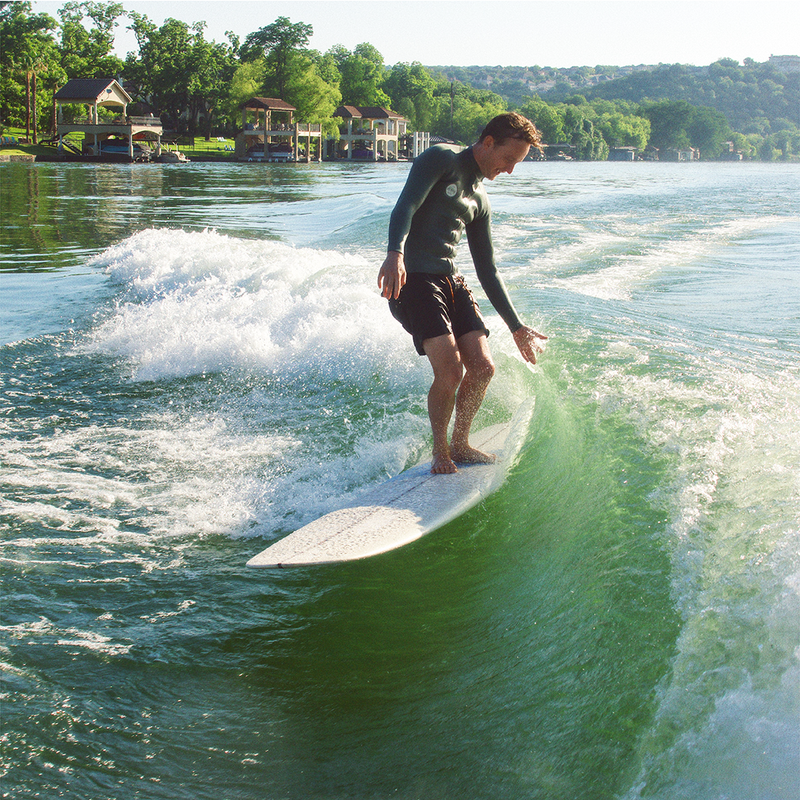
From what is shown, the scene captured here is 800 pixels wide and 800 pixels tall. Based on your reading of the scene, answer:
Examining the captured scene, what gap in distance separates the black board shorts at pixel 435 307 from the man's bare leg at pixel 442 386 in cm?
6

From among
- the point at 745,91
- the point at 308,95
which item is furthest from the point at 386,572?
the point at 745,91

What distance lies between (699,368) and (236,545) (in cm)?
353

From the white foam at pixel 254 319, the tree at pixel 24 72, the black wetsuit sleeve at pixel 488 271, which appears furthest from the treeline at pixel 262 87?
the black wetsuit sleeve at pixel 488 271

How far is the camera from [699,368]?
5.41 metres

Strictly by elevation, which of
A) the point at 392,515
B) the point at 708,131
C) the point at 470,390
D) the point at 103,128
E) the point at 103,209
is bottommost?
the point at 392,515

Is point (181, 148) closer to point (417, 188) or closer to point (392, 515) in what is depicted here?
point (417, 188)

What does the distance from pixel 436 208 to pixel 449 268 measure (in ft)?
1.09

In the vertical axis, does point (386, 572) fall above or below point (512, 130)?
below

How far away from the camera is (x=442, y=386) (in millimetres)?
4059

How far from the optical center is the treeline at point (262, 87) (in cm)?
6731

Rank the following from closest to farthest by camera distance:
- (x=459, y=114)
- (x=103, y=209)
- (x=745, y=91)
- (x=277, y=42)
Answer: (x=103, y=209)
(x=277, y=42)
(x=459, y=114)
(x=745, y=91)

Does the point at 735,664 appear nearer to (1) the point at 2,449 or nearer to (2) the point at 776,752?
(2) the point at 776,752

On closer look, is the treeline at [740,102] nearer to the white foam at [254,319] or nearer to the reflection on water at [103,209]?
the reflection on water at [103,209]

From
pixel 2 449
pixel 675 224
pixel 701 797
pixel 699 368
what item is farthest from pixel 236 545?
pixel 675 224
